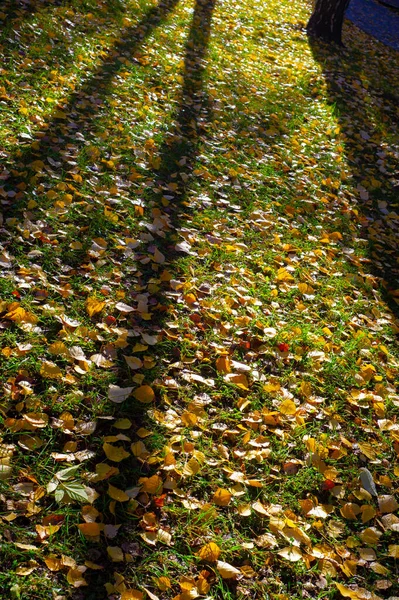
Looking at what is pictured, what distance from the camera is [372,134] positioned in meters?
5.99

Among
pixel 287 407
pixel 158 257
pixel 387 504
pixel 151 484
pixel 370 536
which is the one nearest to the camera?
pixel 151 484

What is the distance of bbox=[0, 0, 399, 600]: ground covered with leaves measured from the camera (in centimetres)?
187

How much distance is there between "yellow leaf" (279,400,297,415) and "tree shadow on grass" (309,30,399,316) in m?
1.41

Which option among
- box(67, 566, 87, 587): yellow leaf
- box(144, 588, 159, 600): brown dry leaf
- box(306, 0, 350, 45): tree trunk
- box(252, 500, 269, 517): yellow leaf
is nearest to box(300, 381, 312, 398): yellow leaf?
box(252, 500, 269, 517): yellow leaf

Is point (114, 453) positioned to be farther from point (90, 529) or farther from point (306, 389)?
point (306, 389)

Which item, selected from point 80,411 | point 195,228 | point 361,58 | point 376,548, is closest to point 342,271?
point 195,228

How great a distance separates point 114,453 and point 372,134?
17.8 ft

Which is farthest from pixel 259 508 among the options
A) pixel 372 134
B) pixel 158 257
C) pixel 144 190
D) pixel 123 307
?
pixel 372 134

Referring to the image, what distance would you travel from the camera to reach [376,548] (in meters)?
2.07

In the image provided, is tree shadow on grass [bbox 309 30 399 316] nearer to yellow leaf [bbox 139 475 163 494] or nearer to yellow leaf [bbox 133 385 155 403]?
yellow leaf [bbox 133 385 155 403]

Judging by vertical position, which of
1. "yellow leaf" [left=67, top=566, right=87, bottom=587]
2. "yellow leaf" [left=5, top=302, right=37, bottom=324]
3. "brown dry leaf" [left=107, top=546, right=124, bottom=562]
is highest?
"yellow leaf" [left=5, top=302, right=37, bottom=324]

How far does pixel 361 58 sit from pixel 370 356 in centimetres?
698

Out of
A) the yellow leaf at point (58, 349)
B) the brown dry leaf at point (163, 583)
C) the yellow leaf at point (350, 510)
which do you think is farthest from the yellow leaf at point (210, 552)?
the yellow leaf at point (58, 349)

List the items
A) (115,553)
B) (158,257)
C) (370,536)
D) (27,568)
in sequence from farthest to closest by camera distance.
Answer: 1. (158,257)
2. (370,536)
3. (115,553)
4. (27,568)
